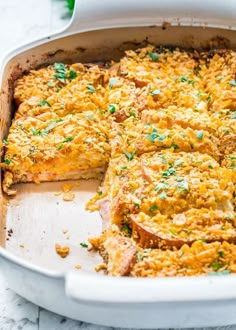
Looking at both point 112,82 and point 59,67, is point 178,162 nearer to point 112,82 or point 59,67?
point 112,82

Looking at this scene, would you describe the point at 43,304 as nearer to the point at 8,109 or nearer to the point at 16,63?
the point at 8,109

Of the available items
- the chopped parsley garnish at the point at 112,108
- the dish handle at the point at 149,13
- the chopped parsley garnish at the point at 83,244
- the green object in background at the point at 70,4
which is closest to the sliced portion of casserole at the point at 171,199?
the chopped parsley garnish at the point at 83,244

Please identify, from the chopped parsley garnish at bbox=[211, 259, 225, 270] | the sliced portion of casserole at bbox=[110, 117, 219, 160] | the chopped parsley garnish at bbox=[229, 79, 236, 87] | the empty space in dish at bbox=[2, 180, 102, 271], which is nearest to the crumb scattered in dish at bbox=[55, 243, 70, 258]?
the empty space in dish at bbox=[2, 180, 102, 271]

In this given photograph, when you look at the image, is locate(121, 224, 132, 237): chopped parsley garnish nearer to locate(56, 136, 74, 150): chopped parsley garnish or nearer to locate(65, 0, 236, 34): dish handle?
locate(56, 136, 74, 150): chopped parsley garnish

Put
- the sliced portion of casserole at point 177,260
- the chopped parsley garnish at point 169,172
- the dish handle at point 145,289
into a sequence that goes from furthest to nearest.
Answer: the chopped parsley garnish at point 169,172, the sliced portion of casserole at point 177,260, the dish handle at point 145,289

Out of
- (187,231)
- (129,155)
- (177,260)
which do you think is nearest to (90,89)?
(129,155)

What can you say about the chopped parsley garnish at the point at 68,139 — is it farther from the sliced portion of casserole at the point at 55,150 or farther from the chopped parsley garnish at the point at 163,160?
the chopped parsley garnish at the point at 163,160

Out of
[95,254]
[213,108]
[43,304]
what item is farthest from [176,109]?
[43,304]
